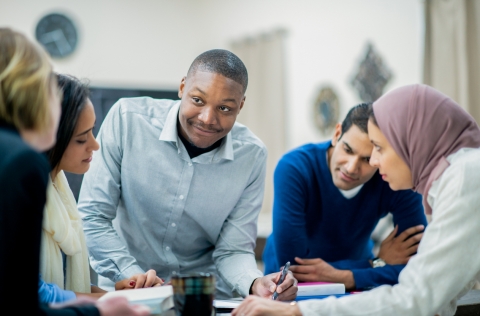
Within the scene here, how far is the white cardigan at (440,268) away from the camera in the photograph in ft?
4.37

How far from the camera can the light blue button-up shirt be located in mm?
2102

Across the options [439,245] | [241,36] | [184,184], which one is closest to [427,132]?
[439,245]

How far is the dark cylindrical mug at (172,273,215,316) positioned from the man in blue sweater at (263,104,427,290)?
91cm

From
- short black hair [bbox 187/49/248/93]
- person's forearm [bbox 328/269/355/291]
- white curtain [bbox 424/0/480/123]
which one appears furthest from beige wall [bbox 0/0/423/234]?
short black hair [bbox 187/49/248/93]

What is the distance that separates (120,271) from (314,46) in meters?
4.71

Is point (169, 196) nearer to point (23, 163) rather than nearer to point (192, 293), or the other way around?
point (192, 293)

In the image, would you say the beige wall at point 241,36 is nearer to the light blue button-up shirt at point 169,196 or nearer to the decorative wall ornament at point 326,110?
the decorative wall ornament at point 326,110

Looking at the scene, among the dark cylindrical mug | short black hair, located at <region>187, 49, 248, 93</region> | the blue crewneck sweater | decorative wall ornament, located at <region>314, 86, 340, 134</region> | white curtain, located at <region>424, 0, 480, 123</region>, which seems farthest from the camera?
decorative wall ornament, located at <region>314, 86, 340, 134</region>

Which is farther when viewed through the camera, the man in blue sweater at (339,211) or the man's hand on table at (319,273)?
the man in blue sweater at (339,211)

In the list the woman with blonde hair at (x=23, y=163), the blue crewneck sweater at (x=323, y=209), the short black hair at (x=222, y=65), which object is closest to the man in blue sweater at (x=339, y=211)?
the blue crewneck sweater at (x=323, y=209)

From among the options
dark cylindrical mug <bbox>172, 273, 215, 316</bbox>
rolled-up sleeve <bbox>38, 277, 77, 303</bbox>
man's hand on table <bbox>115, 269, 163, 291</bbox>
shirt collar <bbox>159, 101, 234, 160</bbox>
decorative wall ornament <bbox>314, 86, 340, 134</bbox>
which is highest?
shirt collar <bbox>159, 101, 234, 160</bbox>

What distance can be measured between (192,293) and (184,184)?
3.04 feet

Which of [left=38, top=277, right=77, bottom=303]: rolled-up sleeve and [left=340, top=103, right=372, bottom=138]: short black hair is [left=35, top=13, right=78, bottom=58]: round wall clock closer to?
[left=340, top=103, right=372, bottom=138]: short black hair

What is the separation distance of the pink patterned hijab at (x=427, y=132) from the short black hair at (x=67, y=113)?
912 mm
